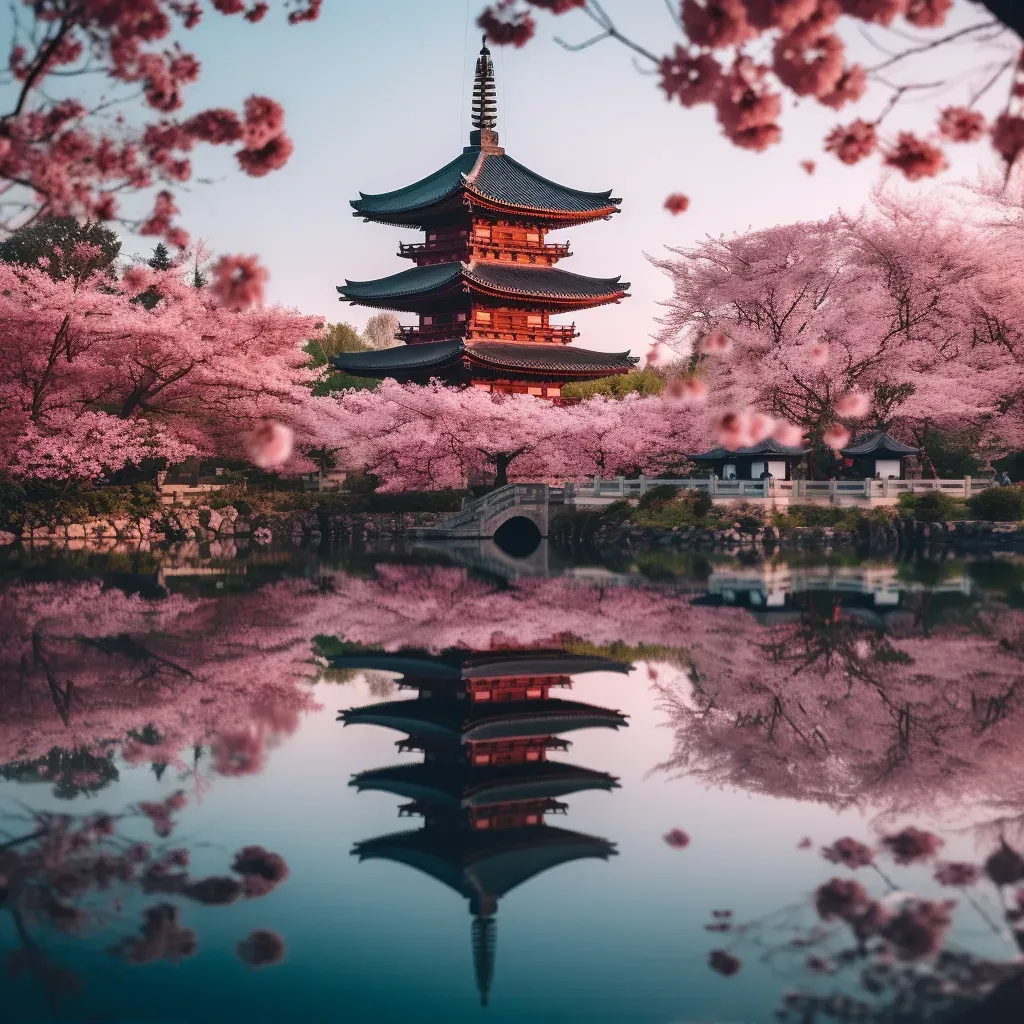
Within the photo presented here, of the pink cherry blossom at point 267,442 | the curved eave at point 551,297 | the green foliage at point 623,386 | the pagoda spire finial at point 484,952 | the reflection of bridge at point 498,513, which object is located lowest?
the pagoda spire finial at point 484,952

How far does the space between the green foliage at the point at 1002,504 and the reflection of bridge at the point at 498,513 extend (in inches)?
550

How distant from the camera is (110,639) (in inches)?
569

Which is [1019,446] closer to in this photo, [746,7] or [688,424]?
[688,424]

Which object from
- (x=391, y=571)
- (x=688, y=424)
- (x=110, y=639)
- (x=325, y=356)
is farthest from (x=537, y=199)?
(x=110, y=639)

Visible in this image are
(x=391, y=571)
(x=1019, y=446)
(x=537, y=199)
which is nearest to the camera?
(x=391, y=571)

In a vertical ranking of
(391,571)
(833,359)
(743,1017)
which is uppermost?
(833,359)

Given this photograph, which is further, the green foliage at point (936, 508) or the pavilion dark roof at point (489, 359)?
the pavilion dark roof at point (489, 359)

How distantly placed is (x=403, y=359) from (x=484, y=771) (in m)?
38.0

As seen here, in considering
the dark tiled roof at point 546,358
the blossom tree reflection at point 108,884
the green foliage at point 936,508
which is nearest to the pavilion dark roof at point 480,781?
the blossom tree reflection at point 108,884

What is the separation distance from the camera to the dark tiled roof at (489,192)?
150 feet

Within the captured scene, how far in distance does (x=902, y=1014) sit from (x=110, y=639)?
11.9 m

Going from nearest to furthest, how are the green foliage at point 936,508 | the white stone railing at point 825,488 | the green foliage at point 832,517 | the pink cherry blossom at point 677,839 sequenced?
the pink cherry blossom at point 677,839 < the green foliage at point 936,508 < the green foliage at point 832,517 < the white stone railing at point 825,488

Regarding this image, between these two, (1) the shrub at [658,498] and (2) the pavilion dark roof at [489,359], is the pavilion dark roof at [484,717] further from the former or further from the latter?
(2) the pavilion dark roof at [489,359]

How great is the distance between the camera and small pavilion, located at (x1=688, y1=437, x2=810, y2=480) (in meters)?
37.9
